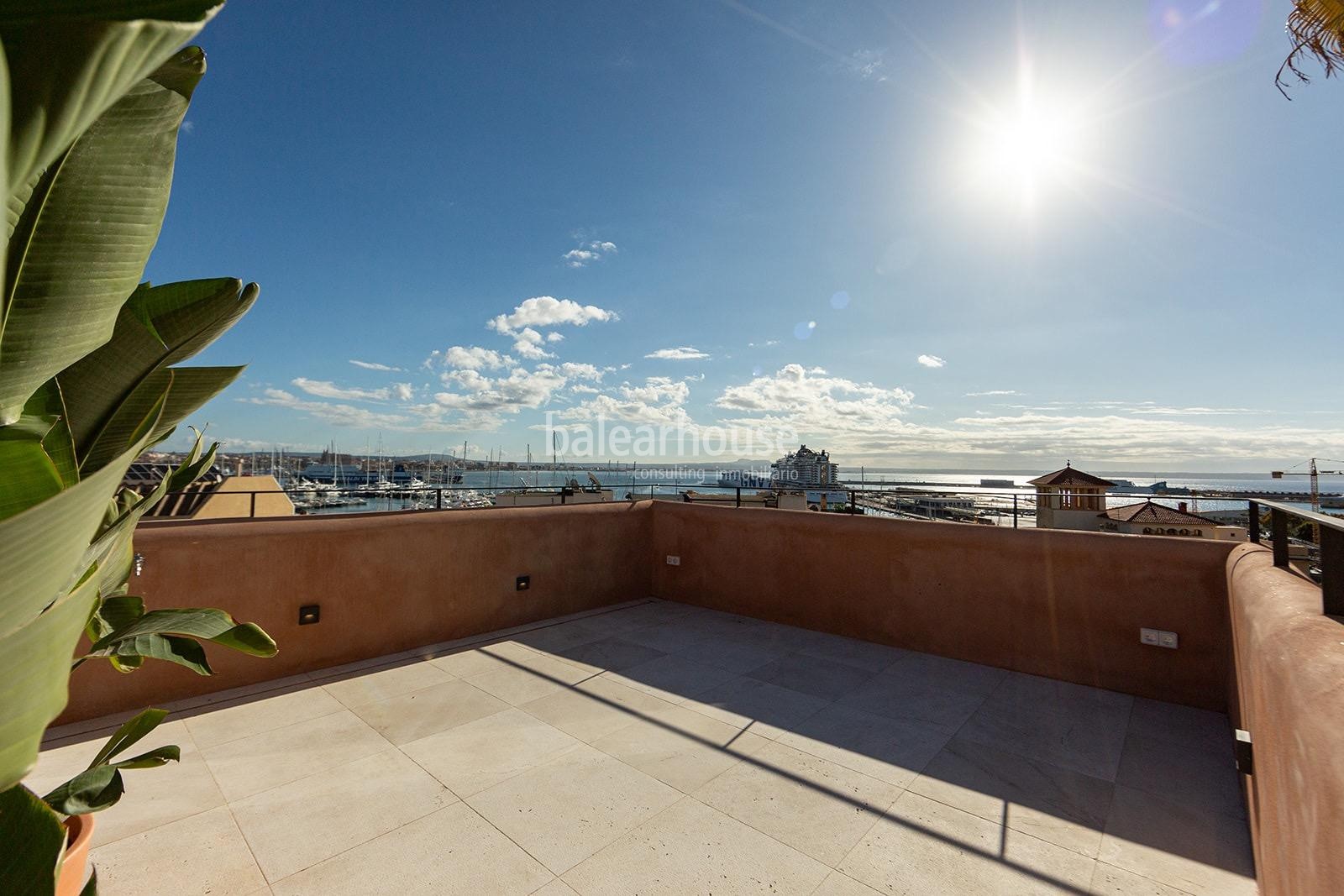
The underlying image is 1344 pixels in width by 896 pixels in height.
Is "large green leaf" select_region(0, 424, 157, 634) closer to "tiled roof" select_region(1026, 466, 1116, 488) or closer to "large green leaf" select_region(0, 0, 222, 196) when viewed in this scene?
"large green leaf" select_region(0, 0, 222, 196)

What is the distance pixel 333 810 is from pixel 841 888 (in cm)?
238

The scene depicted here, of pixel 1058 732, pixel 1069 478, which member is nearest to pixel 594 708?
pixel 1058 732

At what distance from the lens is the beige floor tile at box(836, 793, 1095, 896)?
2.21 meters

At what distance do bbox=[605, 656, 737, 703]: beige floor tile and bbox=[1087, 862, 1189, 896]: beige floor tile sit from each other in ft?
7.71

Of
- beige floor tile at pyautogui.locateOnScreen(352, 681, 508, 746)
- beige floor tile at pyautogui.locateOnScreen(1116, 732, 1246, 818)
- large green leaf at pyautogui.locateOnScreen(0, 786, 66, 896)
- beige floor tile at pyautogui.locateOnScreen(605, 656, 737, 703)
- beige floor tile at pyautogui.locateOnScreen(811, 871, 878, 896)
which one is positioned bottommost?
beige floor tile at pyautogui.locateOnScreen(811, 871, 878, 896)

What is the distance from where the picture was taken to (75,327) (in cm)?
61

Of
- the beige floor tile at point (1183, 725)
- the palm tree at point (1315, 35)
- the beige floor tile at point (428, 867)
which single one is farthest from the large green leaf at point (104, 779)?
the palm tree at point (1315, 35)

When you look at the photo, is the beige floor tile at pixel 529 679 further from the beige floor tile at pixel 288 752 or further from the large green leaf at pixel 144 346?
the large green leaf at pixel 144 346

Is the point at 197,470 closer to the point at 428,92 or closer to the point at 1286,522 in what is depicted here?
the point at 1286,522

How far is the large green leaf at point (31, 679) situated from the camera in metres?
0.41

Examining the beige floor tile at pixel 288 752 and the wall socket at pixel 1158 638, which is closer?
the beige floor tile at pixel 288 752

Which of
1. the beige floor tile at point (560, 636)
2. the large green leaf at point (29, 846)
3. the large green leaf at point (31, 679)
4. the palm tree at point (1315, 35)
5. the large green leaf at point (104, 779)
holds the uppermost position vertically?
the palm tree at point (1315, 35)

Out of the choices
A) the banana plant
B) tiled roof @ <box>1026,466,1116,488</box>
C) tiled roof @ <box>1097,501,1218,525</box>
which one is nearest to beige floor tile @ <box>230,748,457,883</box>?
the banana plant

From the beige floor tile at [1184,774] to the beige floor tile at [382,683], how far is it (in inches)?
176
